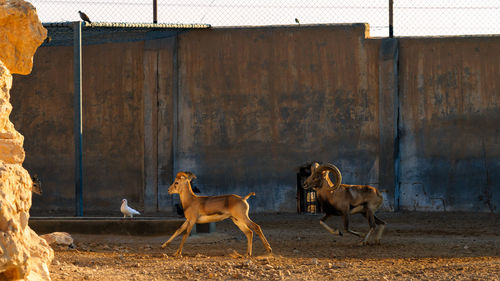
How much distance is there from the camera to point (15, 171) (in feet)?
23.4

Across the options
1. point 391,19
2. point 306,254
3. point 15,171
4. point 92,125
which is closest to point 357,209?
point 306,254

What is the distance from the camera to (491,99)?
63.6 feet

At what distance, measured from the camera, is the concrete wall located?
19516 mm

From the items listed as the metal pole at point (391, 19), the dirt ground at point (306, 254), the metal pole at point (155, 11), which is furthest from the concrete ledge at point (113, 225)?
the metal pole at point (391, 19)

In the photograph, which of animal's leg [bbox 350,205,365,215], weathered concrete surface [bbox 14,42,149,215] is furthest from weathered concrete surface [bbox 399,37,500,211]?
weathered concrete surface [bbox 14,42,149,215]

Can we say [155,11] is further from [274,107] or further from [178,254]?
[178,254]

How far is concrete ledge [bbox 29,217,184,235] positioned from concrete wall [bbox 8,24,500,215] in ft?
16.6

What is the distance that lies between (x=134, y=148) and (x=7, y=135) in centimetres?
1322

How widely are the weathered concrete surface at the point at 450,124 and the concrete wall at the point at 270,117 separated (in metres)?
0.02

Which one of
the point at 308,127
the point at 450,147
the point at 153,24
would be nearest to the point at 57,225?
the point at 153,24

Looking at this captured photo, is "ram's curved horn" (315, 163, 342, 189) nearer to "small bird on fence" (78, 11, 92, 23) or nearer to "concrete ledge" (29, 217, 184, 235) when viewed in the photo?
"concrete ledge" (29, 217, 184, 235)

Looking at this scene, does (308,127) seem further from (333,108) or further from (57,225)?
(57,225)

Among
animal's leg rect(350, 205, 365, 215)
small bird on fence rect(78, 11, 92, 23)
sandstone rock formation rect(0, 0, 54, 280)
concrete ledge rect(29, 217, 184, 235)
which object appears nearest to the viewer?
sandstone rock formation rect(0, 0, 54, 280)

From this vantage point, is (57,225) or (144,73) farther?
(144,73)
